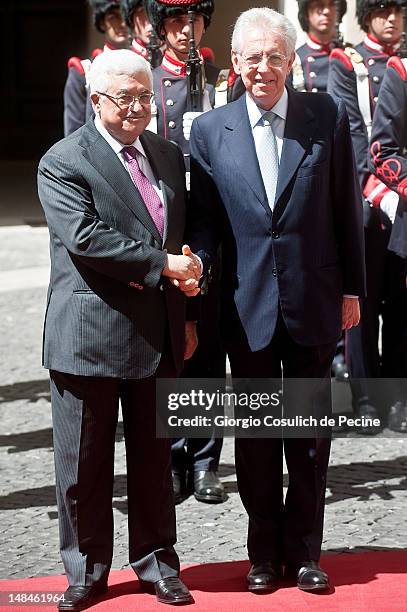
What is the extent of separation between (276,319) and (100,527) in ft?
2.99

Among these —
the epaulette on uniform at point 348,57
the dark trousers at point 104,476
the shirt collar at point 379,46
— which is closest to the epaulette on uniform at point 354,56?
the epaulette on uniform at point 348,57

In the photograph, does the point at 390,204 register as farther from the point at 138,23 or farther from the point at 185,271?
the point at 185,271

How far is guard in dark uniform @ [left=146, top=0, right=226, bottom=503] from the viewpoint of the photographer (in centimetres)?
563

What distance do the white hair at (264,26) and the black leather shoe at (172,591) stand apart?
1.78m

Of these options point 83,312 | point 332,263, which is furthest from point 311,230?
point 83,312

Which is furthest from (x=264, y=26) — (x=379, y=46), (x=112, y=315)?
(x=379, y=46)

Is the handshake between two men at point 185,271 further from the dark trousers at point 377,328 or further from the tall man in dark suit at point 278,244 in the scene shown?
the dark trousers at point 377,328

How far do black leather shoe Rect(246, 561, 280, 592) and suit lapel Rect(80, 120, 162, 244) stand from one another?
1235 mm

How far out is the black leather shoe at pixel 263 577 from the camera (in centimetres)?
467

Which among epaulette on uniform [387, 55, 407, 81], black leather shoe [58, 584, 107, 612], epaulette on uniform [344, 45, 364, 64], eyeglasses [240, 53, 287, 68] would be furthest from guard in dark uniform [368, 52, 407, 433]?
black leather shoe [58, 584, 107, 612]

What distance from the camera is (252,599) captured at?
4629 millimetres

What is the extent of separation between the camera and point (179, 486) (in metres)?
5.98

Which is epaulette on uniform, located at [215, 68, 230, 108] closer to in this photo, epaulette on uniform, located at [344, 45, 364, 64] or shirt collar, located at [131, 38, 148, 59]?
shirt collar, located at [131, 38, 148, 59]

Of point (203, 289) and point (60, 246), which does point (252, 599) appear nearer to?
point (203, 289)
